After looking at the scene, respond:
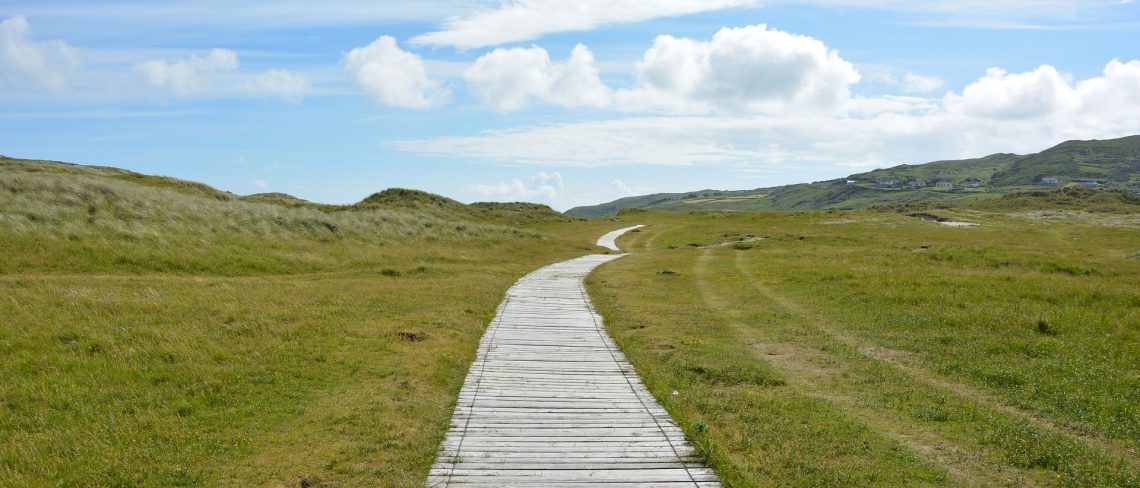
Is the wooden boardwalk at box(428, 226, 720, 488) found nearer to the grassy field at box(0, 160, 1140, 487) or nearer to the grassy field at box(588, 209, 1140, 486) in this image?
the grassy field at box(0, 160, 1140, 487)

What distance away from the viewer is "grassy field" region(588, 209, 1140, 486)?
9836 mm

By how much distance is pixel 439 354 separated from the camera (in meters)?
16.6

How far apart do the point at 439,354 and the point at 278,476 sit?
25.0 feet

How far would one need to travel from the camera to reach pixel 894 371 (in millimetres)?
15625

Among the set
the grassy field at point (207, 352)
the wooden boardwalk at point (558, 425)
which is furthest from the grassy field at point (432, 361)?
the wooden boardwalk at point (558, 425)

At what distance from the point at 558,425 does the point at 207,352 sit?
336 inches

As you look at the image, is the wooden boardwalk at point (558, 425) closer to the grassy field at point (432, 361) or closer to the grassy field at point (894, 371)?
the grassy field at point (432, 361)

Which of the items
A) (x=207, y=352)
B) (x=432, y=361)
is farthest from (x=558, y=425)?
(x=207, y=352)

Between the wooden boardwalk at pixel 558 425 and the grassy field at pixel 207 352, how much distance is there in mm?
597

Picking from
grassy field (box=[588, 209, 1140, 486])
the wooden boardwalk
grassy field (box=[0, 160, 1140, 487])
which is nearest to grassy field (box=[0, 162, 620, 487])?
grassy field (box=[0, 160, 1140, 487])

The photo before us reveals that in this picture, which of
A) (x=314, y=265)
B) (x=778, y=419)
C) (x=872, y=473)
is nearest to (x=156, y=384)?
(x=778, y=419)

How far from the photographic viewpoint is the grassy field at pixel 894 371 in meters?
9.84

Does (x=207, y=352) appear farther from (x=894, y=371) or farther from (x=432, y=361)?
(x=894, y=371)

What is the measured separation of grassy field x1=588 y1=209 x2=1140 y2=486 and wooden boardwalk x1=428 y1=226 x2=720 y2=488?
625 millimetres
